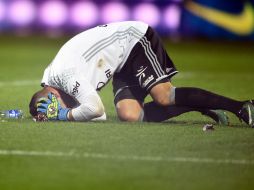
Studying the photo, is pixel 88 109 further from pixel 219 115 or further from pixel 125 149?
pixel 219 115

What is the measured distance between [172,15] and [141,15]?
90 centimetres

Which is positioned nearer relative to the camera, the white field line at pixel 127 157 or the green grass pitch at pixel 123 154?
the green grass pitch at pixel 123 154

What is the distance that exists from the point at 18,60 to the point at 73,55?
1040 centimetres

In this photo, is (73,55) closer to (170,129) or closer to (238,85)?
(170,129)

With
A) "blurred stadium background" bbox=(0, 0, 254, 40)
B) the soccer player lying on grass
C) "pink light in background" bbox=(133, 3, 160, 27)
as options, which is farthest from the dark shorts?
"pink light in background" bbox=(133, 3, 160, 27)

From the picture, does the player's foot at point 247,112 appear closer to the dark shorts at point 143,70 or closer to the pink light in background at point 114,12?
the dark shorts at point 143,70

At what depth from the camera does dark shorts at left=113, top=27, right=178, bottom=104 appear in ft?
32.0

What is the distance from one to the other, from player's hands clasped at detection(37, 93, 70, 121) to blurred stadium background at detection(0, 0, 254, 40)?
54.0 feet

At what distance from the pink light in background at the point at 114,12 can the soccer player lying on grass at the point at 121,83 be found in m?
15.9

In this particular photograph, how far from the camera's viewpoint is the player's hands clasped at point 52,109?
9.54m

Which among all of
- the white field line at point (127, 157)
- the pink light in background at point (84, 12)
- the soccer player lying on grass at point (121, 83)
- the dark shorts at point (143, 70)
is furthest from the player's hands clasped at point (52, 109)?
the pink light in background at point (84, 12)

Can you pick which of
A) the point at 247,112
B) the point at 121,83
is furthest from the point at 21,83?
the point at 247,112

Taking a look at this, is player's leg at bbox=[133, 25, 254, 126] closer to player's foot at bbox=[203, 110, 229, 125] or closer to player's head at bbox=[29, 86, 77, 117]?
player's foot at bbox=[203, 110, 229, 125]

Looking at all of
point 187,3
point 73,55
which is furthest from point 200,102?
point 187,3
